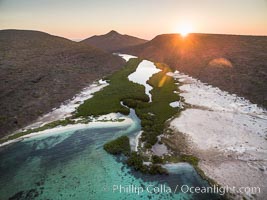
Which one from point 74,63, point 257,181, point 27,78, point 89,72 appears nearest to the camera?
point 257,181

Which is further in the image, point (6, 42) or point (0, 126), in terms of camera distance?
point (6, 42)

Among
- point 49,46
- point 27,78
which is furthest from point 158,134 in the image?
point 49,46

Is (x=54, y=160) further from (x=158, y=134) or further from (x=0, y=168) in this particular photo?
(x=158, y=134)

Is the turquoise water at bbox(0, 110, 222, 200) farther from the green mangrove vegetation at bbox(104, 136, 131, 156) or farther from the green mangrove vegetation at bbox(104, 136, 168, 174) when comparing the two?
the green mangrove vegetation at bbox(104, 136, 131, 156)

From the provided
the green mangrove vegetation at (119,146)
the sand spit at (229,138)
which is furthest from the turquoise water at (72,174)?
the sand spit at (229,138)

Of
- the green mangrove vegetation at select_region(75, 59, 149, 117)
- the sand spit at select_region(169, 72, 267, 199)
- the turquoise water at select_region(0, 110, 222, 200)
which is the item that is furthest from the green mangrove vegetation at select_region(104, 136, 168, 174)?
the green mangrove vegetation at select_region(75, 59, 149, 117)
